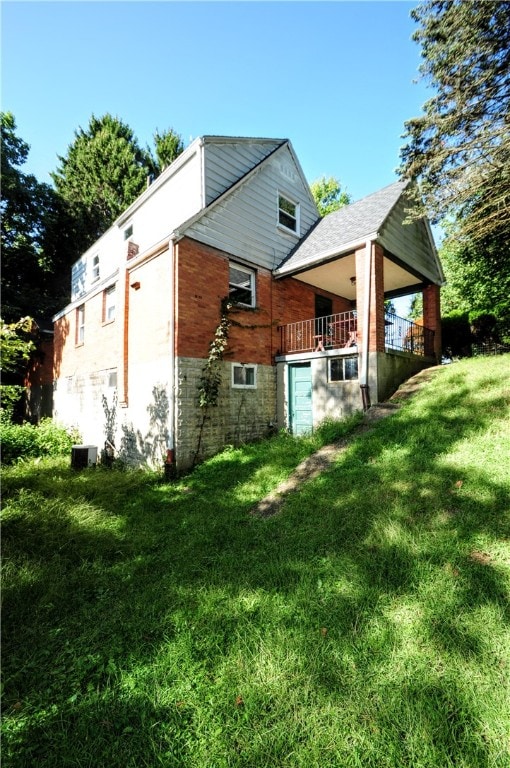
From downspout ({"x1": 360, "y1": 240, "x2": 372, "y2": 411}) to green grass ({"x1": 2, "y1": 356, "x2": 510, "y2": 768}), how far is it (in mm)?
3035

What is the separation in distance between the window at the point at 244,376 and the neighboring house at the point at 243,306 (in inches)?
1.5

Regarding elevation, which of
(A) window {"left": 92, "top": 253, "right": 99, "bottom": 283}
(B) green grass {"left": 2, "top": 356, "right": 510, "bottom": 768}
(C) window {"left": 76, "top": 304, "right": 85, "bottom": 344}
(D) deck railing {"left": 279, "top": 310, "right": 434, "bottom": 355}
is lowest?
(B) green grass {"left": 2, "top": 356, "right": 510, "bottom": 768}

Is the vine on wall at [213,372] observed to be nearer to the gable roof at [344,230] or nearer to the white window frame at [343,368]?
the gable roof at [344,230]

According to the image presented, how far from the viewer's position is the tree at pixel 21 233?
762 inches

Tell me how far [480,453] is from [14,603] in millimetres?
6275

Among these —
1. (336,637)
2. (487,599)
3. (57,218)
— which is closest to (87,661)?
(336,637)

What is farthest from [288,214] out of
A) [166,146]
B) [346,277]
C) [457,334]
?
[166,146]

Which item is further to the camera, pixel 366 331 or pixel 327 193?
pixel 327 193

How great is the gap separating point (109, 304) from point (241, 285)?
5.72 m

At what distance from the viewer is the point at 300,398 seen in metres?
10.5

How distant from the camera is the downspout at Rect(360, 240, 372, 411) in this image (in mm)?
8703

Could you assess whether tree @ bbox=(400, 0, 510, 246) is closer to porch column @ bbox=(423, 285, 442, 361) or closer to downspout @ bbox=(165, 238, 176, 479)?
porch column @ bbox=(423, 285, 442, 361)

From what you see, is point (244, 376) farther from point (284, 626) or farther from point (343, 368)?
point (284, 626)

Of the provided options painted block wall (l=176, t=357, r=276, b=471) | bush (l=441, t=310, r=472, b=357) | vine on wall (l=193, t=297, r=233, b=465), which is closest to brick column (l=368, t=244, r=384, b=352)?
painted block wall (l=176, t=357, r=276, b=471)
